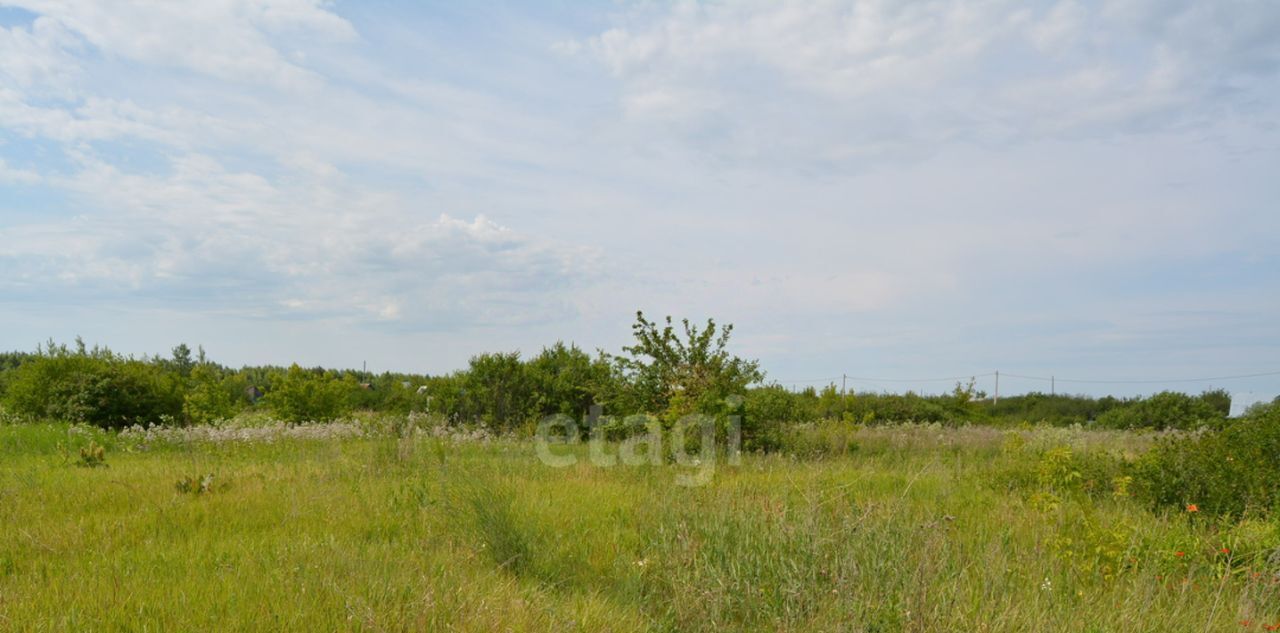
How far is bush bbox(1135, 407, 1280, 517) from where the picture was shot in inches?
308

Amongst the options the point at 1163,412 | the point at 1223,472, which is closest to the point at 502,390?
the point at 1223,472

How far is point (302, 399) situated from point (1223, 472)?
52.6ft

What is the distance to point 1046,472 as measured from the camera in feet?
26.6

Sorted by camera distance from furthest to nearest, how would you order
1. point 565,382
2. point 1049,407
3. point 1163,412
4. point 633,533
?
point 1049,407 < point 1163,412 < point 565,382 < point 633,533

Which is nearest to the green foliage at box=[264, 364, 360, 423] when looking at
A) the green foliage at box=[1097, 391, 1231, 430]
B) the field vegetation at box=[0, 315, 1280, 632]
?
the field vegetation at box=[0, 315, 1280, 632]

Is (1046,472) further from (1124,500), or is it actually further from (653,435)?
(653,435)

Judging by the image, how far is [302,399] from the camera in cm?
1797

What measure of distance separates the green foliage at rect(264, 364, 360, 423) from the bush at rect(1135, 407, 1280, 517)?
1458 centimetres

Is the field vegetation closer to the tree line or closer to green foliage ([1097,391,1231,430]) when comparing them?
the tree line

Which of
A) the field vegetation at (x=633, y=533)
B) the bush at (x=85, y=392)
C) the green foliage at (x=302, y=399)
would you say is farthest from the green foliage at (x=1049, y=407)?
the bush at (x=85, y=392)

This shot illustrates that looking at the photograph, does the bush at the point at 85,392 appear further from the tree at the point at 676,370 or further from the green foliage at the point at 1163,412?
the green foliage at the point at 1163,412

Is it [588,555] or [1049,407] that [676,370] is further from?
[1049,407]

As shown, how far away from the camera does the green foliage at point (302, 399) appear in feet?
58.7

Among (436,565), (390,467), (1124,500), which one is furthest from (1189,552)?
(390,467)
